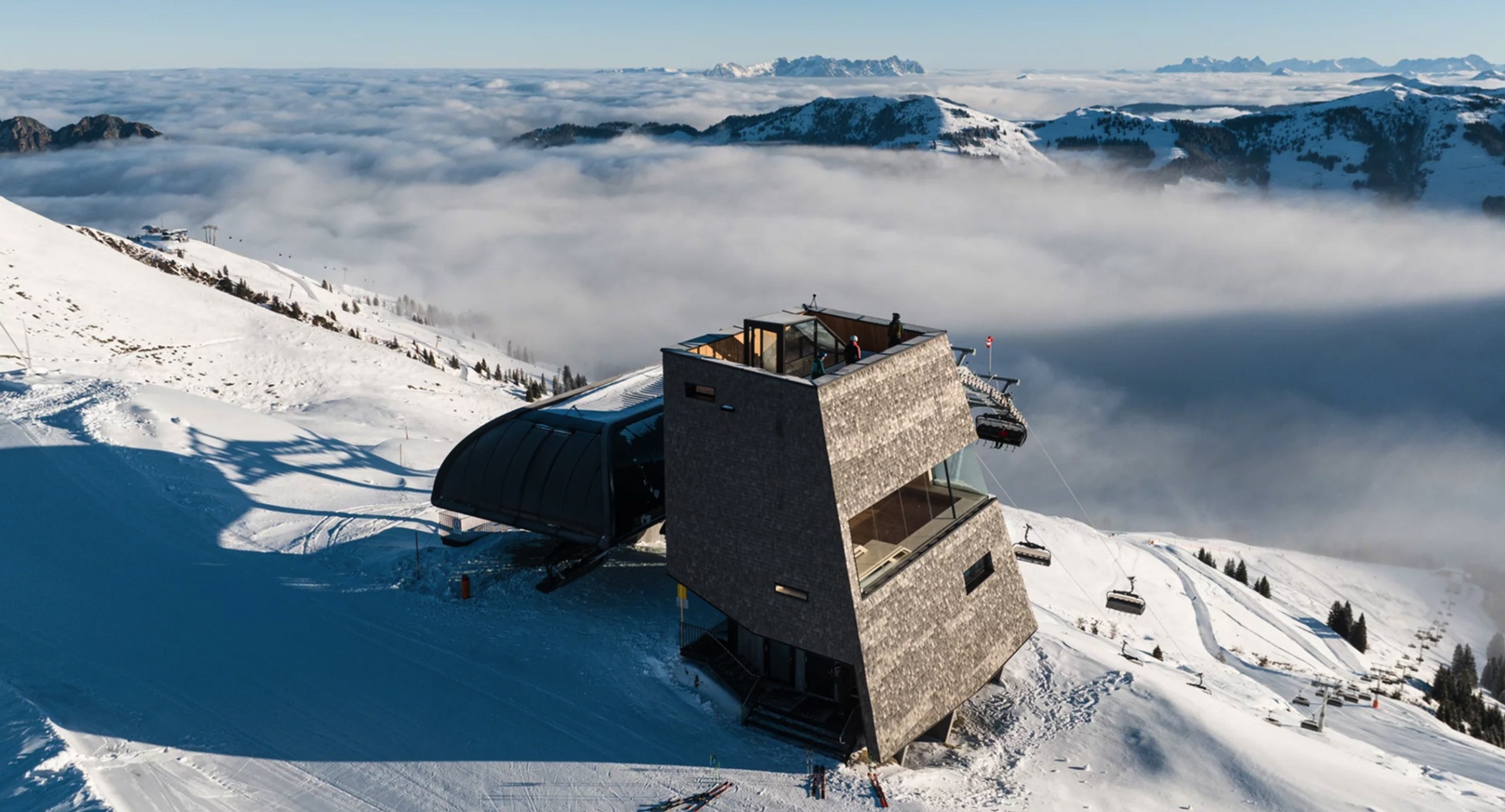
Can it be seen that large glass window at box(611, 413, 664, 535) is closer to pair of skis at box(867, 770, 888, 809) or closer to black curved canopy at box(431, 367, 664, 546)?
black curved canopy at box(431, 367, 664, 546)

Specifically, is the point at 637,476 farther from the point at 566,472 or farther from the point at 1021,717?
the point at 1021,717

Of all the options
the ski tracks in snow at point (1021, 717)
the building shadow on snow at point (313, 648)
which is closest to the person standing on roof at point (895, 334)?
the ski tracks in snow at point (1021, 717)

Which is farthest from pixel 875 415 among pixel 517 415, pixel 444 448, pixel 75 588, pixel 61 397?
pixel 61 397

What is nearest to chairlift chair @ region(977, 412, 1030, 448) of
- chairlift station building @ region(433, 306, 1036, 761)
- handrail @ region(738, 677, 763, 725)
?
chairlift station building @ region(433, 306, 1036, 761)

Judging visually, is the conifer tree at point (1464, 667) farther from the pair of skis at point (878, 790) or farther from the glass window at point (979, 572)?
the pair of skis at point (878, 790)

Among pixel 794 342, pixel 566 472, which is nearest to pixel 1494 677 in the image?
pixel 794 342

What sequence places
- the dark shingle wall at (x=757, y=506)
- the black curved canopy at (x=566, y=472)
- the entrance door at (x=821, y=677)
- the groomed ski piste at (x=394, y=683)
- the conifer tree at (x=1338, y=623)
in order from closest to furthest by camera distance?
1. the groomed ski piste at (x=394, y=683)
2. the dark shingle wall at (x=757, y=506)
3. the entrance door at (x=821, y=677)
4. the black curved canopy at (x=566, y=472)
5. the conifer tree at (x=1338, y=623)

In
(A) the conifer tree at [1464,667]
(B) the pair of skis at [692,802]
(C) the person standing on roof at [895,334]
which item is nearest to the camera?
(B) the pair of skis at [692,802]
